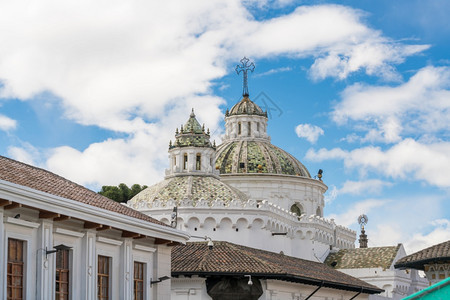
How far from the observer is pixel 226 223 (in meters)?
55.4

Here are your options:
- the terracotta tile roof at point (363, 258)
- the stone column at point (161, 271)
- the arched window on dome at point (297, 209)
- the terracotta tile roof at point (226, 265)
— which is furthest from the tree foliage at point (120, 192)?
the stone column at point (161, 271)

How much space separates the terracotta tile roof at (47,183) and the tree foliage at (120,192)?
55.5 metres

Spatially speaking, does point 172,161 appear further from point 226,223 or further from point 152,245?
point 152,245

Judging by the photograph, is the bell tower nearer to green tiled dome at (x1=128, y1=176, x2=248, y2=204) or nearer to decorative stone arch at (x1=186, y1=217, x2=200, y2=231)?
green tiled dome at (x1=128, y1=176, x2=248, y2=204)

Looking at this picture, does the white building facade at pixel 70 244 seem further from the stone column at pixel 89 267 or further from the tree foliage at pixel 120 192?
the tree foliage at pixel 120 192

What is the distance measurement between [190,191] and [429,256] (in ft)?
117

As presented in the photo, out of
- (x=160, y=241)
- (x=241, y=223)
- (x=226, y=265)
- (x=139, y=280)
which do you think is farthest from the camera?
(x=241, y=223)

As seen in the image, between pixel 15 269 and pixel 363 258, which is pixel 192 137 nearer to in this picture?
pixel 363 258

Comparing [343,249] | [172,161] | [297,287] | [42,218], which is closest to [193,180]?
[172,161]

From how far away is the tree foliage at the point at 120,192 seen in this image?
7712cm

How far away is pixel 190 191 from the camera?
5675 centimetres

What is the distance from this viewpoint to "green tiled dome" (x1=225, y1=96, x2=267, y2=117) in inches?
2950

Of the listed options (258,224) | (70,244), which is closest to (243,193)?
(258,224)

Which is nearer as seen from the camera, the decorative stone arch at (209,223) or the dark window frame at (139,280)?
the dark window frame at (139,280)
